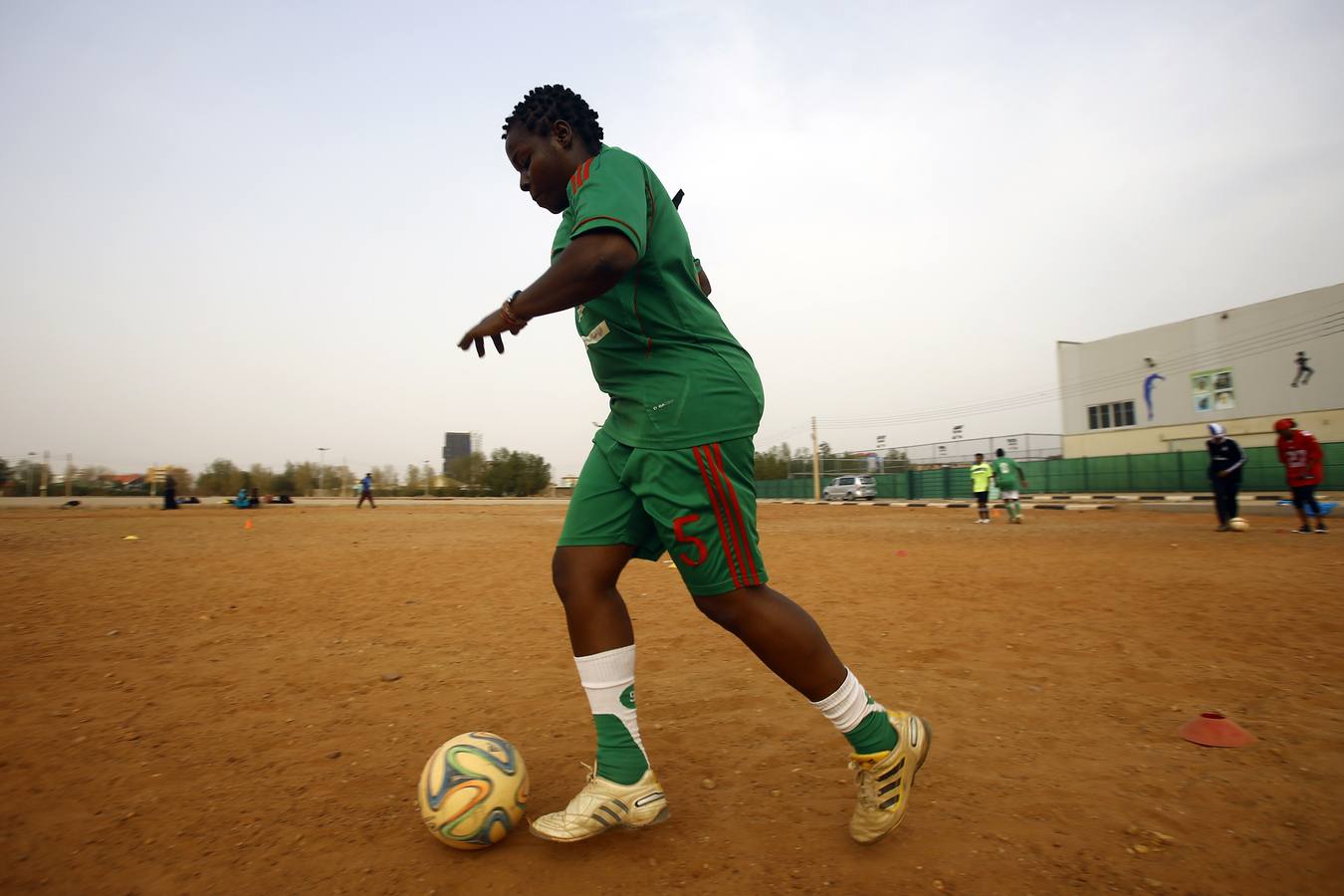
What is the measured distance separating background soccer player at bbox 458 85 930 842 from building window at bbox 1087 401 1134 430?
41.1m

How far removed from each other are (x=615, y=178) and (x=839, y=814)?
1.88m

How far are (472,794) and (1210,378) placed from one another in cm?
4075

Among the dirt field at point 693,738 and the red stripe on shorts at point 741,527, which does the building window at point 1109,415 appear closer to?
the dirt field at point 693,738

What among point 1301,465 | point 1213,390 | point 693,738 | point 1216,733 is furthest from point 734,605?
point 1213,390

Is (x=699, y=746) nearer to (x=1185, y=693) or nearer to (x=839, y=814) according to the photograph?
(x=839, y=814)

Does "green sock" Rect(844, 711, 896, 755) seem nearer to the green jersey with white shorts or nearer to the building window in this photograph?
the green jersey with white shorts

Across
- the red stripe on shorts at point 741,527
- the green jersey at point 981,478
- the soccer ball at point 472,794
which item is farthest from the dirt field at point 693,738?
the green jersey at point 981,478

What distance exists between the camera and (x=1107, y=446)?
36.7 meters

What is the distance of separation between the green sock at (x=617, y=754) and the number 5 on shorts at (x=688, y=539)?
0.55 m

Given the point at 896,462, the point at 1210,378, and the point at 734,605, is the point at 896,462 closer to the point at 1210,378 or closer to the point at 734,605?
the point at 1210,378

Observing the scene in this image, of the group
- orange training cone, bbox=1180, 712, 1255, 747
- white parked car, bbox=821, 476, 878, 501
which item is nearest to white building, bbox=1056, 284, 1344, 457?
white parked car, bbox=821, 476, 878, 501

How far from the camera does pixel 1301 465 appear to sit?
10141 millimetres

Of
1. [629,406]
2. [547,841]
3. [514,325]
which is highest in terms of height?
[514,325]

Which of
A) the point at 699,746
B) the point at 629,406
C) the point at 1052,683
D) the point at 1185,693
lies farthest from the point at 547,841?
the point at 1185,693
